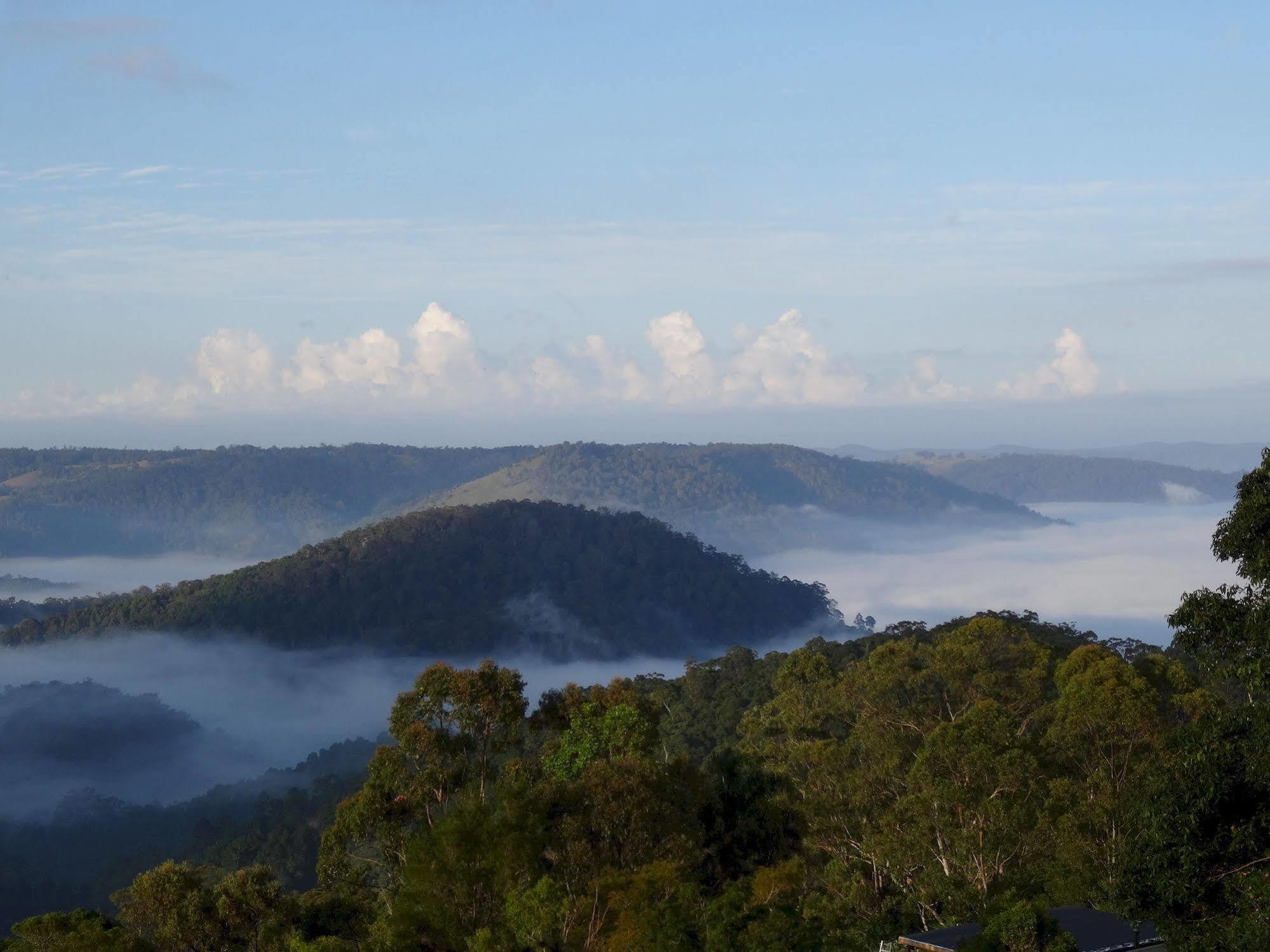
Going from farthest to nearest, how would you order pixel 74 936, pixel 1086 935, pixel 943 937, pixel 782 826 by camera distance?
pixel 782 826
pixel 74 936
pixel 943 937
pixel 1086 935

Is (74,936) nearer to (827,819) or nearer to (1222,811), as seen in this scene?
(827,819)

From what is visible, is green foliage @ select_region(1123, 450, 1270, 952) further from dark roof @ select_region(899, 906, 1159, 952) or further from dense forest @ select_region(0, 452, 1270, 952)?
Answer: dark roof @ select_region(899, 906, 1159, 952)

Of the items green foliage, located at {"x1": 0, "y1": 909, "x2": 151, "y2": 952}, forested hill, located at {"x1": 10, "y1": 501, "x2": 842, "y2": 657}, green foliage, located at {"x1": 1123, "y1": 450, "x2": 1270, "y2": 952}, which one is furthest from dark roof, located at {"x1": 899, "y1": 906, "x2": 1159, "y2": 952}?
forested hill, located at {"x1": 10, "y1": 501, "x2": 842, "y2": 657}

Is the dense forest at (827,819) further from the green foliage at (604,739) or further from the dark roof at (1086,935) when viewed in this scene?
the dark roof at (1086,935)

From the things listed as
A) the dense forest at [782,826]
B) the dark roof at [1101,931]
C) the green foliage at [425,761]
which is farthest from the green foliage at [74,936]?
the dark roof at [1101,931]

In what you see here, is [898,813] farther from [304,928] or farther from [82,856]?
[82,856]

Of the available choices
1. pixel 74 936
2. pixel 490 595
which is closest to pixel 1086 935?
pixel 74 936

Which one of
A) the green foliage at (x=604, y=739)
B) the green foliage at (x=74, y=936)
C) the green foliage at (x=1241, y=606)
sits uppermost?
the green foliage at (x=1241, y=606)
